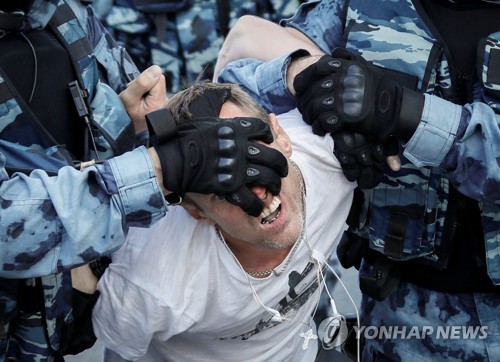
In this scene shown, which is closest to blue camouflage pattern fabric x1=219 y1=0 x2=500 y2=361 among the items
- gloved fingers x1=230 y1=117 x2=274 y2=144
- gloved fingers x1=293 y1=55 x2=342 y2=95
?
gloved fingers x1=293 y1=55 x2=342 y2=95

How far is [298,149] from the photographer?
2123 millimetres

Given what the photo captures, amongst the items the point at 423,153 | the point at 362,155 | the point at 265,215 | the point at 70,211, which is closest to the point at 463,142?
the point at 423,153

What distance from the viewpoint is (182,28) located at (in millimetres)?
3602

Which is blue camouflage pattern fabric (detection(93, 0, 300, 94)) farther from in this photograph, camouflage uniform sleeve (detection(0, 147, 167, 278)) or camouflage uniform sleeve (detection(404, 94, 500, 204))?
camouflage uniform sleeve (detection(0, 147, 167, 278))

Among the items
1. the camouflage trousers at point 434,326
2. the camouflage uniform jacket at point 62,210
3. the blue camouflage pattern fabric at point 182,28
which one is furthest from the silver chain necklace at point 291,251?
the blue camouflage pattern fabric at point 182,28

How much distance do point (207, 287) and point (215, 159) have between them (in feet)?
1.36

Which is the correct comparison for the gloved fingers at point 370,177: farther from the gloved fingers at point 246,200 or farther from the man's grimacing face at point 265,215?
the gloved fingers at point 246,200

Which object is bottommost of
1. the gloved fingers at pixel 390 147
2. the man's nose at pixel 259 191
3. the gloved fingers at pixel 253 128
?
the gloved fingers at pixel 390 147

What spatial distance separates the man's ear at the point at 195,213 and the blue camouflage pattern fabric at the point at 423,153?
37 centimetres

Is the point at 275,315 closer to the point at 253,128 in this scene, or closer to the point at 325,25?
the point at 253,128

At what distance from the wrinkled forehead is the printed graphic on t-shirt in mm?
451

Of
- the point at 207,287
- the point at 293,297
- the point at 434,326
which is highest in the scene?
the point at 207,287

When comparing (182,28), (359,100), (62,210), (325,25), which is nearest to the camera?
(62,210)

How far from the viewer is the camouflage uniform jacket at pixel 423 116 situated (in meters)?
1.96
